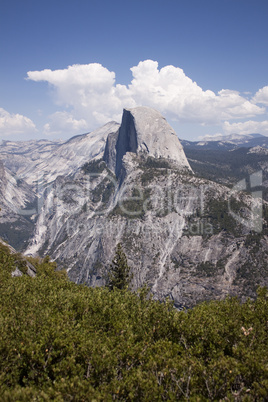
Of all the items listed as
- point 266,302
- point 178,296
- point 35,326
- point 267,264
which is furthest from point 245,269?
point 35,326

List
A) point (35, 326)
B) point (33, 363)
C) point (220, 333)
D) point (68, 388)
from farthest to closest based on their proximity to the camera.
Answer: point (220, 333)
point (35, 326)
point (33, 363)
point (68, 388)

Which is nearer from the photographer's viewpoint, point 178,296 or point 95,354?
point 95,354

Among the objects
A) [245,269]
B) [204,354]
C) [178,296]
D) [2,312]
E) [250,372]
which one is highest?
[2,312]

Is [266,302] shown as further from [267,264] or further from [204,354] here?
[267,264]

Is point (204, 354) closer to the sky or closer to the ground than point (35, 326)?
closer to the ground

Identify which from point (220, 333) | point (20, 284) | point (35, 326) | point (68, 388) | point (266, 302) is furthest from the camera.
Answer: point (20, 284)

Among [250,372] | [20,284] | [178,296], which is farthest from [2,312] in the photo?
[178,296]
